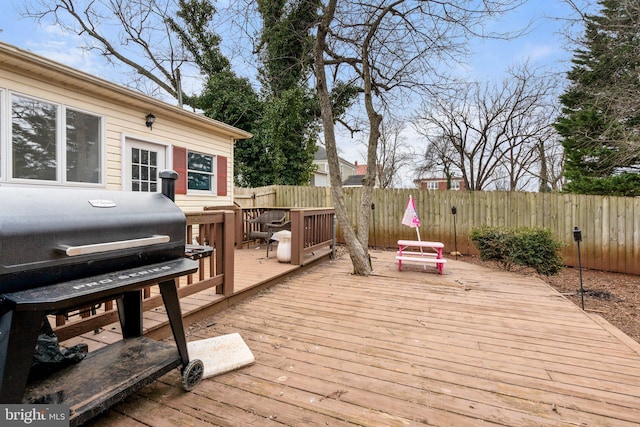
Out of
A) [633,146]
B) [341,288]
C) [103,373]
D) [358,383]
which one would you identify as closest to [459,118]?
[633,146]

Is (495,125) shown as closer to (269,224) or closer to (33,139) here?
(269,224)

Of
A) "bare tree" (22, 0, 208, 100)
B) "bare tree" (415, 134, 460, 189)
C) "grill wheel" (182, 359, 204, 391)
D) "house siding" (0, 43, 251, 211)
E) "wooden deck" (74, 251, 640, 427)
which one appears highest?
"bare tree" (22, 0, 208, 100)

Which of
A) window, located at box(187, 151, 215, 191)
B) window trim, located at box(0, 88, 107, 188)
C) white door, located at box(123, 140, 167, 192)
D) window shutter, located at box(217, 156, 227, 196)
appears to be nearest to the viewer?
window trim, located at box(0, 88, 107, 188)

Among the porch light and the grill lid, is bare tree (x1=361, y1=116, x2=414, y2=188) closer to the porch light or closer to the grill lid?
the porch light

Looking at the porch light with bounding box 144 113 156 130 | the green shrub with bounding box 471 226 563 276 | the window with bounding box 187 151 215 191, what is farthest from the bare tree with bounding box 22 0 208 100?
the green shrub with bounding box 471 226 563 276

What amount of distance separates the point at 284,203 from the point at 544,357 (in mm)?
8435

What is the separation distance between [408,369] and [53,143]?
569 centimetres

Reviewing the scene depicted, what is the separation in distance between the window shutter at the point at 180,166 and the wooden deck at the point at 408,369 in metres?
3.91

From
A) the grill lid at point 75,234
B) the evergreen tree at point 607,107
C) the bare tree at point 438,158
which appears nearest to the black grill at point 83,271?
the grill lid at point 75,234

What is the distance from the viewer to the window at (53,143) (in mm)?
4262

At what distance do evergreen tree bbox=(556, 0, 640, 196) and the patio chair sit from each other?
6.38 m

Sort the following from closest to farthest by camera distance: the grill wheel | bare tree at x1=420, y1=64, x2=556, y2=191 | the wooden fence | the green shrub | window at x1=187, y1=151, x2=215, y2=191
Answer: the grill wheel
the green shrub
the wooden fence
window at x1=187, y1=151, x2=215, y2=191
bare tree at x1=420, y1=64, x2=556, y2=191

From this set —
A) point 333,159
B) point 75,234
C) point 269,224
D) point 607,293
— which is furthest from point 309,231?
point 607,293

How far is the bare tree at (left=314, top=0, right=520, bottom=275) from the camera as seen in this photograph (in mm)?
4895
